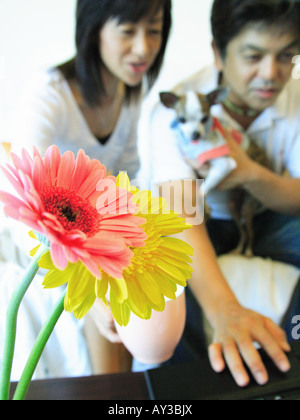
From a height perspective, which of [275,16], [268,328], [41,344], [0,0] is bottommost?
[268,328]

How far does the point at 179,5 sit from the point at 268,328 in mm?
345

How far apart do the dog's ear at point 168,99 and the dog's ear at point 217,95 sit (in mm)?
38

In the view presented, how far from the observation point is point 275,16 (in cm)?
39

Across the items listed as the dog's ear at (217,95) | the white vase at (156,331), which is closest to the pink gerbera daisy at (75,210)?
the white vase at (156,331)

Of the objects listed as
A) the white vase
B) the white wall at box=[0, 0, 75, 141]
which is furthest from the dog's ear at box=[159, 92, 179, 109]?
the white vase

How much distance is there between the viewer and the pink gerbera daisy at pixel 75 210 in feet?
0.55

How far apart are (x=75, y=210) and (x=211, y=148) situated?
273 millimetres

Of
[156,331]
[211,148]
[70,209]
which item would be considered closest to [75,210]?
[70,209]

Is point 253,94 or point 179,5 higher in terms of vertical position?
point 179,5

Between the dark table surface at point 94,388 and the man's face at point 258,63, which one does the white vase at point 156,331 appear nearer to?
the dark table surface at point 94,388

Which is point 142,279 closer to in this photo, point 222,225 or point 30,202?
point 30,202

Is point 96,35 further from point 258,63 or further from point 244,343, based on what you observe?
point 244,343

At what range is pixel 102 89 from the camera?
40cm

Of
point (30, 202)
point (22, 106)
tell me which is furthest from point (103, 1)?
point (30, 202)
